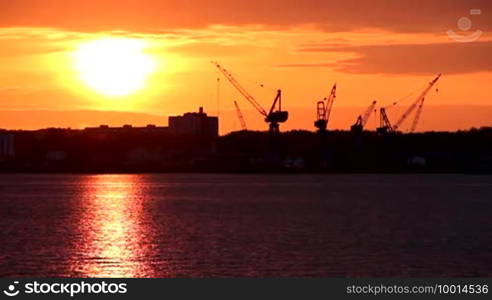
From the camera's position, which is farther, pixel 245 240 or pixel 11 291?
pixel 245 240

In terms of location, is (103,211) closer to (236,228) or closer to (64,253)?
(236,228)

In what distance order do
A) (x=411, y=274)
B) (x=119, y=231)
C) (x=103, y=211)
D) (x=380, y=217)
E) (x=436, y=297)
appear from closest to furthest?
(x=436, y=297) → (x=411, y=274) → (x=119, y=231) → (x=380, y=217) → (x=103, y=211)

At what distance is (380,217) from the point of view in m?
89.9

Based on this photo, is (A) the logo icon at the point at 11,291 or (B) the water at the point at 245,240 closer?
(A) the logo icon at the point at 11,291

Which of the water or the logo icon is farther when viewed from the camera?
the water

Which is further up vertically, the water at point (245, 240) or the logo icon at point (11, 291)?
the logo icon at point (11, 291)

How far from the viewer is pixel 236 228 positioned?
249ft

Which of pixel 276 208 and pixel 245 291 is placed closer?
pixel 245 291

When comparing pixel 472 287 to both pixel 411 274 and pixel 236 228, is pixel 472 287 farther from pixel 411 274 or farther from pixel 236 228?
pixel 236 228

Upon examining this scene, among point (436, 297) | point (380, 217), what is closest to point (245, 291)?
point (436, 297)

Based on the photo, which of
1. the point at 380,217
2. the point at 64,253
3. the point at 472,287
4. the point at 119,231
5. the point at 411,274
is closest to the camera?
the point at 472,287

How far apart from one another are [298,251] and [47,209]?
5180 centimetres

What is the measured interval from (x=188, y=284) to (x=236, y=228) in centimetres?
3157

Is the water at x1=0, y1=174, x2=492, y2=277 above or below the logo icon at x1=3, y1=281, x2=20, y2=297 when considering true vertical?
below
